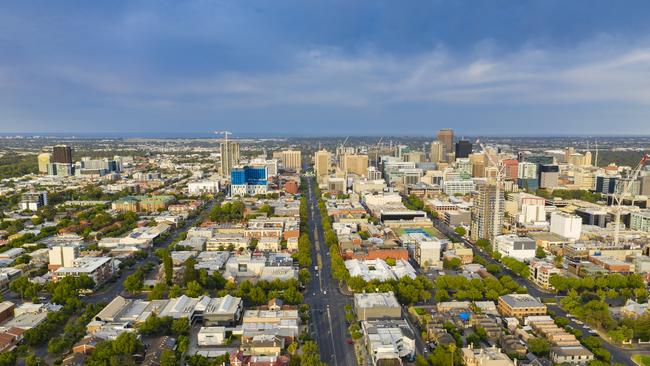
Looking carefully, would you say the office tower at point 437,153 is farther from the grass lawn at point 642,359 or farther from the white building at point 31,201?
the grass lawn at point 642,359

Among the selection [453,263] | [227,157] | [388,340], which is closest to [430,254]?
[453,263]

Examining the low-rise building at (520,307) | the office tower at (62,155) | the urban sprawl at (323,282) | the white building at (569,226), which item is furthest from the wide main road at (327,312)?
the office tower at (62,155)

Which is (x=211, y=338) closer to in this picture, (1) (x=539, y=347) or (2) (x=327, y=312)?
(2) (x=327, y=312)

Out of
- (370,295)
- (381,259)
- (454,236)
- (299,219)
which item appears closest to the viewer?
(370,295)

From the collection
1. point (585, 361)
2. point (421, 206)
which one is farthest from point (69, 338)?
point (421, 206)

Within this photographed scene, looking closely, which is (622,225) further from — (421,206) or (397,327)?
(397,327)

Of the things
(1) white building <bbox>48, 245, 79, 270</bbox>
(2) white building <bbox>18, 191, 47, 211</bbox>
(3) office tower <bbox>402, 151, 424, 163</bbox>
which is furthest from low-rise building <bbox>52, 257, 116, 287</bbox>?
(3) office tower <bbox>402, 151, 424, 163</bbox>
